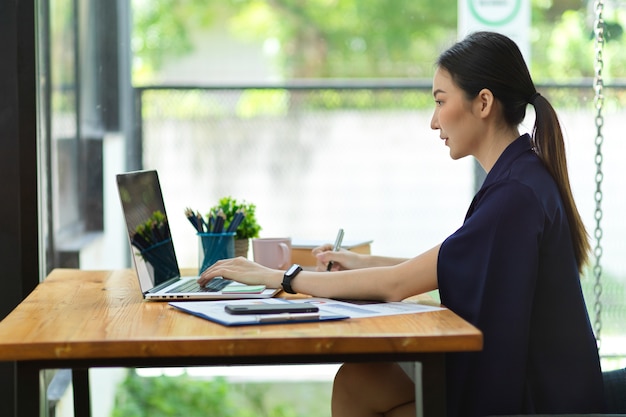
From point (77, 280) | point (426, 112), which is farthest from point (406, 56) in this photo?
point (77, 280)

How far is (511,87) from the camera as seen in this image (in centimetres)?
184

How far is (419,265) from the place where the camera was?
5.67 ft

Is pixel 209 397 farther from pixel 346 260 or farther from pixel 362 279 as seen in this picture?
pixel 362 279

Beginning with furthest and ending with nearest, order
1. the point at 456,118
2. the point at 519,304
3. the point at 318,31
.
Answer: the point at 318,31
the point at 456,118
the point at 519,304

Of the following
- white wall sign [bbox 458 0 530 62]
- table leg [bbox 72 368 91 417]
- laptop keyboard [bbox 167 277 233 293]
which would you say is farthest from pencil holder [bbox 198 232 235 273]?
white wall sign [bbox 458 0 530 62]

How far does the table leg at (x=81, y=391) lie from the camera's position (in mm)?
2197

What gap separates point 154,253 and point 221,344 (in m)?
0.61

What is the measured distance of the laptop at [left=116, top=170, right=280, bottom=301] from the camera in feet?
5.98

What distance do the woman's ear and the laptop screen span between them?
0.72m

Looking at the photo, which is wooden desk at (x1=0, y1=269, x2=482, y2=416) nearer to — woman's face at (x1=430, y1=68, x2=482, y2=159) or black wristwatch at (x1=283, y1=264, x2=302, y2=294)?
black wristwatch at (x1=283, y1=264, x2=302, y2=294)

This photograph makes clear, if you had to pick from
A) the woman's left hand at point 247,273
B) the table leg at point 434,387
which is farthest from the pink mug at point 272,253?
the table leg at point 434,387

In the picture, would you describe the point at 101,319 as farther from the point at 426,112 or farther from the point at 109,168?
the point at 426,112

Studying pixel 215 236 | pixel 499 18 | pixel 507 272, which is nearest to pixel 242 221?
pixel 215 236

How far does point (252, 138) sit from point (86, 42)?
0.71m
